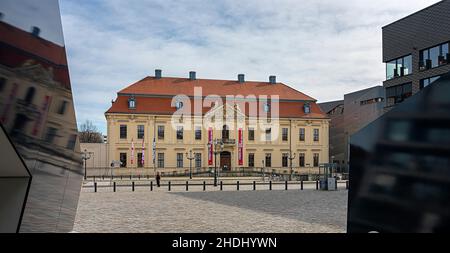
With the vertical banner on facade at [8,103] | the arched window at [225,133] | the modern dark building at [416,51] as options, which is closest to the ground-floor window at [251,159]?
the arched window at [225,133]

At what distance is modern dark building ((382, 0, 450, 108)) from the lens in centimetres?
2848

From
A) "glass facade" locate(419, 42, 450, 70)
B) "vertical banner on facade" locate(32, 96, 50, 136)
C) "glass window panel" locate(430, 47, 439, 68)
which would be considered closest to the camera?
"vertical banner on facade" locate(32, 96, 50, 136)

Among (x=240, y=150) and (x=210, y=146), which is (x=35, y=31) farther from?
(x=240, y=150)

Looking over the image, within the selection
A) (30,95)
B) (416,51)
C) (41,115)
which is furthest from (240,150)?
(30,95)

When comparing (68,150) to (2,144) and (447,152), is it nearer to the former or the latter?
(2,144)

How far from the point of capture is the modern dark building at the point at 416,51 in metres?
28.5

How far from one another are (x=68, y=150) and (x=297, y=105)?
62094mm

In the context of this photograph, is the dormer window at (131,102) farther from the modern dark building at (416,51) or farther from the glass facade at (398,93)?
the glass facade at (398,93)

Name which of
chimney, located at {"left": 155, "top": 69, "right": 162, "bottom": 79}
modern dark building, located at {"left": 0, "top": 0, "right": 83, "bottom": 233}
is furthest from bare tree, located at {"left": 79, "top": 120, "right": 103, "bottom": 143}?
modern dark building, located at {"left": 0, "top": 0, "right": 83, "bottom": 233}

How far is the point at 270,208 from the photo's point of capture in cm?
1842

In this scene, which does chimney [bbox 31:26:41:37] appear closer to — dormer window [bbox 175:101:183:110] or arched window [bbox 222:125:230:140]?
dormer window [bbox 175:101:183:110]

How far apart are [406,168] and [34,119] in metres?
4.37

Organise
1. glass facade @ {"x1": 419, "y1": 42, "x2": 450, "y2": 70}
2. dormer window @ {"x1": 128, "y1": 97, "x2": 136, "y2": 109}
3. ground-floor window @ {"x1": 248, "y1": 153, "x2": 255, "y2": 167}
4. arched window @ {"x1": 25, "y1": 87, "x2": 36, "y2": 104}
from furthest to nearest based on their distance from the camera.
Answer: ground-floor window @ {"x1": 248, "y1": 153, "x2": 255, "y2": 167}, dormer window @ {"x1": 128, "y1": 97, "x2": 136, "y2": 109}, glass facade @ {"x1": 419, "y1": 42, "x2": 450, "y2": 70}, arched window @ {"x1": 25, "y1": 87, "x2": 36, "y2": 104}
